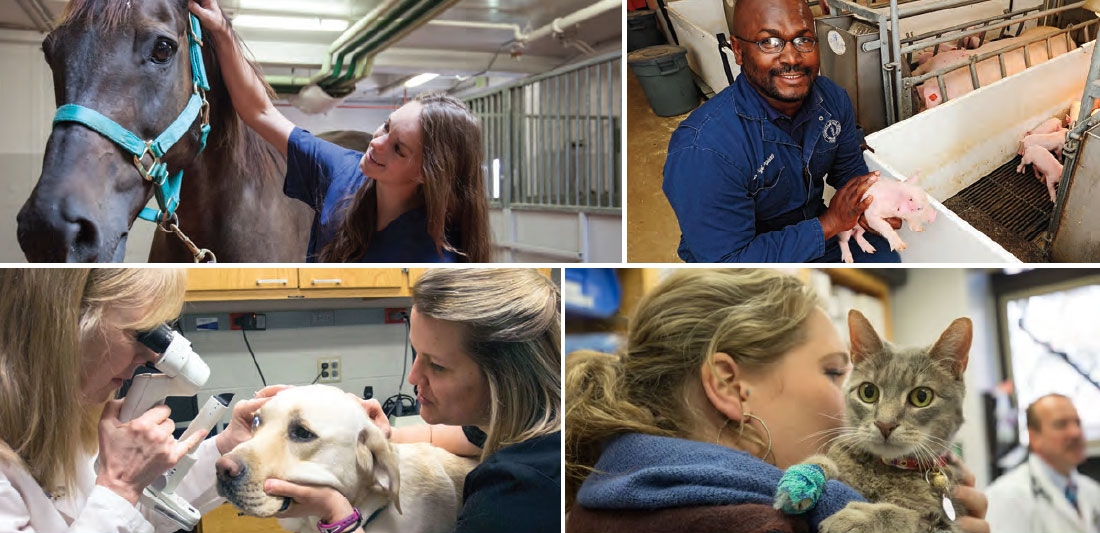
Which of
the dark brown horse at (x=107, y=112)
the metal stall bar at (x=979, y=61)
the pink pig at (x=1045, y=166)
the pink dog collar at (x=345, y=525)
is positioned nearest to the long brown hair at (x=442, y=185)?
the dark brown horse at (x=107, y=112)

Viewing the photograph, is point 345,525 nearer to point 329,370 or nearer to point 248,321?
point 329,370

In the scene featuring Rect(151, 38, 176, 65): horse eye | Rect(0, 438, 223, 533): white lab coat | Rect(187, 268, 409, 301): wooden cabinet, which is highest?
Rect(151, 38, 176, 65): horse eye

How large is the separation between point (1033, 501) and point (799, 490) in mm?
619

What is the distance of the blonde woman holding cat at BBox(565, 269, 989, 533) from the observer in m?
2.01

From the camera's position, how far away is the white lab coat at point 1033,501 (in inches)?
79.4

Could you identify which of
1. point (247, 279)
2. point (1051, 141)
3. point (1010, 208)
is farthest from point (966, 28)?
point (247, 279)

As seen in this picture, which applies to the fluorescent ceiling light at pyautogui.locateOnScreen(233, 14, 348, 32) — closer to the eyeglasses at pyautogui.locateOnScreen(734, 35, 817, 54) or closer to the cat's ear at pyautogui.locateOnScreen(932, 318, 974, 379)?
the eyeglasses at pyautogui.locateOnScreen(734, 35, 817, 54)

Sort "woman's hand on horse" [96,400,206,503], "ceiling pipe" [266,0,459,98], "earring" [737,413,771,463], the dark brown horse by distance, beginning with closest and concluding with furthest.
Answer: the dark brown horse, "ceiling pipe" [266,0,459,98], "woman's hand on horse" [96,400,206,503], "earring" [737,413,771,463]

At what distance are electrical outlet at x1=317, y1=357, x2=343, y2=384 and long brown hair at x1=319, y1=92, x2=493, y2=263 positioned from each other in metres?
0.26

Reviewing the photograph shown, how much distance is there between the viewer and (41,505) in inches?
74.7

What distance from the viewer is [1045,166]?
1.99 meters

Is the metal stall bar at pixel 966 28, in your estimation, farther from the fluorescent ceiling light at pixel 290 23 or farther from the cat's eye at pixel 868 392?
the fluorescent ceiling light at pixel 290 23

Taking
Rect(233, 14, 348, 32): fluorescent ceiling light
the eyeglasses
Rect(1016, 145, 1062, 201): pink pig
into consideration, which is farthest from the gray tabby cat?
Rect(233, 14, 348, 32): fluorescent ceiling light

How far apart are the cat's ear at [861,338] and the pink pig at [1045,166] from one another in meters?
0.52
